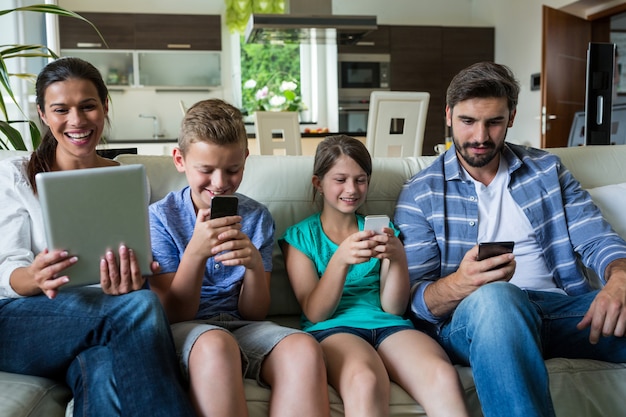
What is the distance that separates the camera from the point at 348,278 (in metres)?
1.64

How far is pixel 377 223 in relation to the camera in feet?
4.66

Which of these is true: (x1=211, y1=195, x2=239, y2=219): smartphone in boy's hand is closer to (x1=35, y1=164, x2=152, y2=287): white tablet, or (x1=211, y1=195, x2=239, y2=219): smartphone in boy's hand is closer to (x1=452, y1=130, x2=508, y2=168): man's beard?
(x1=35, y1=164, x2=152, y2=287): white tablet

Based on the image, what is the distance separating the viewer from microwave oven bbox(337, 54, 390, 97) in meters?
6.43

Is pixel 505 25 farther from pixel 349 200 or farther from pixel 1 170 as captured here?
pixel 1 170

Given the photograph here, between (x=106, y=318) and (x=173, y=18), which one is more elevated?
(x=173, y=18)

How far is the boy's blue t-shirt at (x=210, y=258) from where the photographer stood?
1502 millimetres

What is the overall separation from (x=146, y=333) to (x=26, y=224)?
0.45m

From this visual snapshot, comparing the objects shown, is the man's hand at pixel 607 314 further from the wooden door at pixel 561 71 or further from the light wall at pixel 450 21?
the light wall at pixel 450 21

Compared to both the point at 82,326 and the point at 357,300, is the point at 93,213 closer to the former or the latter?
the point at 82,326

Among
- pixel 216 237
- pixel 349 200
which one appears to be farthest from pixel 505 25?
pixel 216 237

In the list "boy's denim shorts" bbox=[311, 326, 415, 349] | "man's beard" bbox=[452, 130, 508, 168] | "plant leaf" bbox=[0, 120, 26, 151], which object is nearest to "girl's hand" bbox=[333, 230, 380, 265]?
"boy's denim shorts" bbox=[311, 326, 415, 349]

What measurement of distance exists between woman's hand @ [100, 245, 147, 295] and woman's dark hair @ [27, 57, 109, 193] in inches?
14.0

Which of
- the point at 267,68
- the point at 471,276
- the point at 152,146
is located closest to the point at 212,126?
the point at 471,276

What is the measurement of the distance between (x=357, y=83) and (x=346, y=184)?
5027mm
